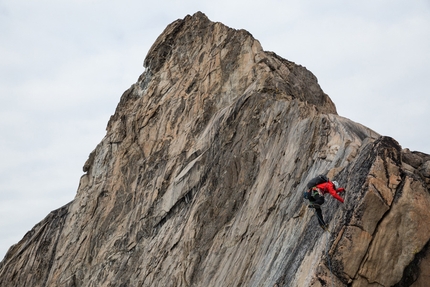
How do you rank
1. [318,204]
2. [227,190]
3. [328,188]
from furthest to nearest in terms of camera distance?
[227,190]
[318,204]
[328,188]

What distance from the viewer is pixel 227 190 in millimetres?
29812

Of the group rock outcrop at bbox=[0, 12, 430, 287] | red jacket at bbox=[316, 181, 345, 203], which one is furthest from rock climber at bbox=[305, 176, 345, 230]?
rock outcrop at bbox=[0, 12, 430, 287]

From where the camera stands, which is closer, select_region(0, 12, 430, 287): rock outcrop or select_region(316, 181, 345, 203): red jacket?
select_region(0, 12, 430, 287): rock outcrop

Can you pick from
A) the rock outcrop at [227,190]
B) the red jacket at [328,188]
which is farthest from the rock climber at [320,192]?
the rock outcrop at [227,190]

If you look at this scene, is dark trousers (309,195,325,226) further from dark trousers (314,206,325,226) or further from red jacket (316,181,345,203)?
red jacket (316,181,345,203)

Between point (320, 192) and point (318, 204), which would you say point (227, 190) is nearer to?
point (318, 204)

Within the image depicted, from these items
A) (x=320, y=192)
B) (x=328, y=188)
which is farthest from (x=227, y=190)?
(x=328, y=188)

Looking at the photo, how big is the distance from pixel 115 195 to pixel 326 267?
70.5 ft

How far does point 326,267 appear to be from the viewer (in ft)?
62.1

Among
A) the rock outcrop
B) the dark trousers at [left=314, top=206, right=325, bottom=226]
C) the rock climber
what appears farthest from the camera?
the rock climber

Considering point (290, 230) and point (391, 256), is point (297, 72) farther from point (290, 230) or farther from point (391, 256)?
point (391, 256)

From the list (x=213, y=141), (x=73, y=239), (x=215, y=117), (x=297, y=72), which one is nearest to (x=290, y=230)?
(x=213, y=141)

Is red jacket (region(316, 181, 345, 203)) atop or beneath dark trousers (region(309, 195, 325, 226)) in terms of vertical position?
atop

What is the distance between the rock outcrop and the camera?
19.2 metres
